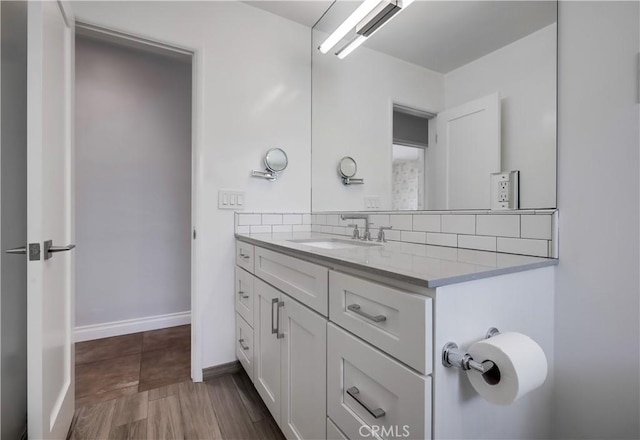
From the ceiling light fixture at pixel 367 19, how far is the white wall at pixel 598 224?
0.69 meters


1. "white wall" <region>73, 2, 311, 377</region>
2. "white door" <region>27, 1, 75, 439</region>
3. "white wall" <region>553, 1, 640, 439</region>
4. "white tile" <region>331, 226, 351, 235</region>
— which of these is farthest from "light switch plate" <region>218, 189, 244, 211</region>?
"white wall" <region>553, 1, 640, 439</region>

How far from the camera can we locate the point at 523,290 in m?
0.82

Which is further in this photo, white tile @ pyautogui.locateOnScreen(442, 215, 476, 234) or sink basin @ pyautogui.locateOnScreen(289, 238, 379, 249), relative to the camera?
sink basin @ pyautogui.locateOnScreen(289, 238, 379, 249)

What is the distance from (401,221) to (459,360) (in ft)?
2.84

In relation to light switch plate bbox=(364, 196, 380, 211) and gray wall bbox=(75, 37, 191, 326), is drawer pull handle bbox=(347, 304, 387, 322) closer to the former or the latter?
light switch plate bbox=(364, 196, 380, 211)

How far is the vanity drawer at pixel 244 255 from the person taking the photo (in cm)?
158

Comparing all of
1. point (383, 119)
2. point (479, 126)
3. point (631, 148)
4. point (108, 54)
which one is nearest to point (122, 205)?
point (108, 54)

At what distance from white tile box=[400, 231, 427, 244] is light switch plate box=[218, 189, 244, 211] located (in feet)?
3.15

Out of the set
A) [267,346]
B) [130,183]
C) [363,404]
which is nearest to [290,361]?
[267,346]

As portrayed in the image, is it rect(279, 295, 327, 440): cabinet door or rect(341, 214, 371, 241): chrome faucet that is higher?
rect(341, 214, 371, 241): chrome faucet

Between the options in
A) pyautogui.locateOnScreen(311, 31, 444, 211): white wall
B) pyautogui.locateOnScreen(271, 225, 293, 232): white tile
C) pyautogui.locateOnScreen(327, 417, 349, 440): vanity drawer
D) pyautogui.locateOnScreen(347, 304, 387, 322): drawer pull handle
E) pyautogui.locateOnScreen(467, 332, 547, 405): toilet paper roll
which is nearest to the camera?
pyautogui.locateOnScreen(467, 332, 547, 405): toilet paper roll

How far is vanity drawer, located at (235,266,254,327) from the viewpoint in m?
1.57

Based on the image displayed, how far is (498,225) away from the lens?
3.34 ft

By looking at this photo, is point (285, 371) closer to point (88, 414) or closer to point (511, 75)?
point (88, 414)
